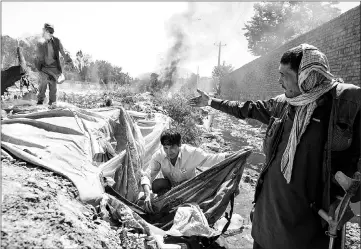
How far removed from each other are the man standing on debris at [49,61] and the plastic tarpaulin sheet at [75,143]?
163 cm

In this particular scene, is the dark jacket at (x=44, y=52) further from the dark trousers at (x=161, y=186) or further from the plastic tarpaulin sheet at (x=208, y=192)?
the plastic tarpaulin sheet at (x=208, y=192)

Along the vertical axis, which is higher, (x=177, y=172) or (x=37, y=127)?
(x=37, y=127)

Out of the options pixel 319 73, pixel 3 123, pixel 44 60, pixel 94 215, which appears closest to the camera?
pixel 319 73

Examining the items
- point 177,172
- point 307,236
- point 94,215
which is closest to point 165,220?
point 177,172

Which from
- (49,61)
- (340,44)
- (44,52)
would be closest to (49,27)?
(44,52)

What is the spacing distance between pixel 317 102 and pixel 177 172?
6.08 feet

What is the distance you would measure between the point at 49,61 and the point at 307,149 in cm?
510

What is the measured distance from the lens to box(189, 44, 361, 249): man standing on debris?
4.37 feet

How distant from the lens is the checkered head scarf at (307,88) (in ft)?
4.49

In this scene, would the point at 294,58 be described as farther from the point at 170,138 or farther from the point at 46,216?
the point at 46,216

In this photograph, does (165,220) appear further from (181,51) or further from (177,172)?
(181,51)

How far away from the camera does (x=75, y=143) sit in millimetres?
2855

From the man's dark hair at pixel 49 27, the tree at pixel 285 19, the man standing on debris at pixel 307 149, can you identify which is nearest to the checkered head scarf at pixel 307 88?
the man standing on debris at pixel 307 149

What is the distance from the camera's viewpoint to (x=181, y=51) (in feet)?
74.2
